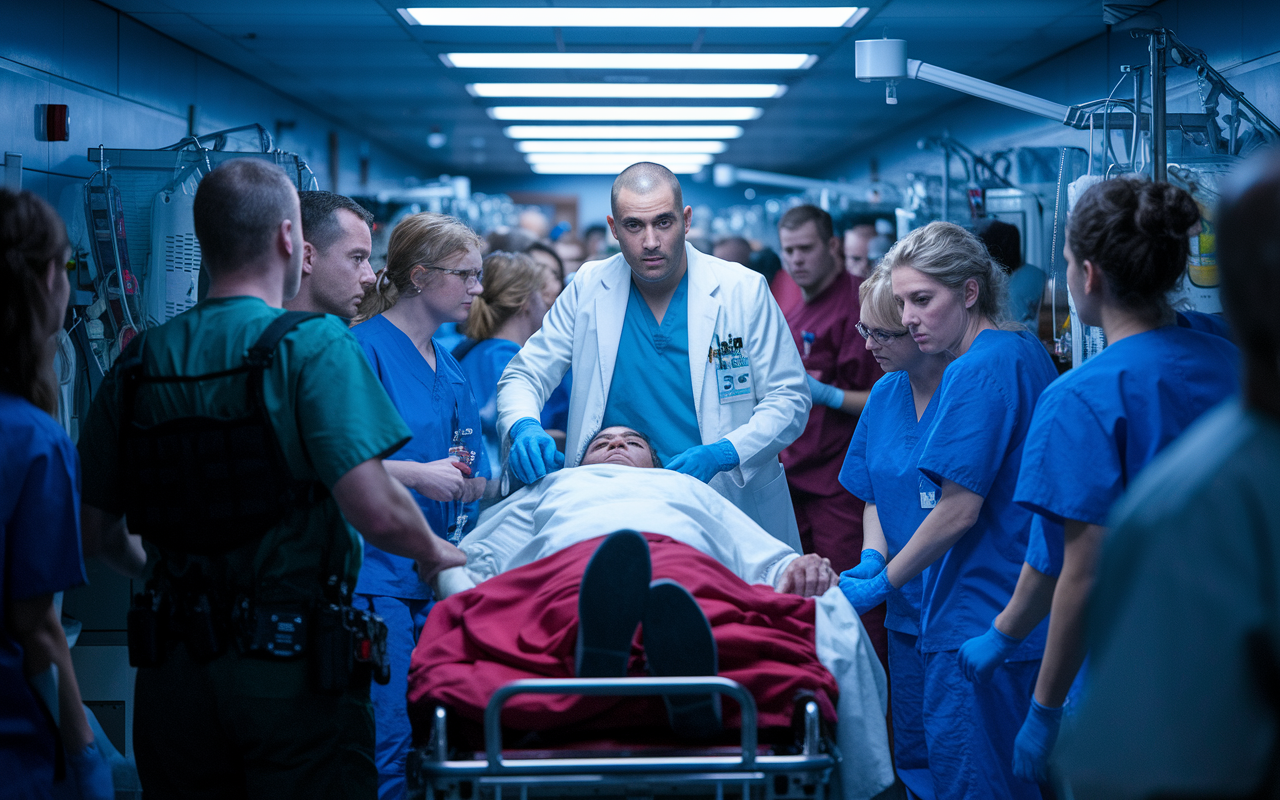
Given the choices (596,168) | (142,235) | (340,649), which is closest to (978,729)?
(340,649)

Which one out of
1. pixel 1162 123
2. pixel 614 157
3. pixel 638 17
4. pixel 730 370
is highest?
pixel 614 157

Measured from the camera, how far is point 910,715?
264cm

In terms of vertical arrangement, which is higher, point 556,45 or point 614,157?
point 614,157

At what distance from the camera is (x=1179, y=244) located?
167cm

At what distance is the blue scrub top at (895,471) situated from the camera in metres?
2.56

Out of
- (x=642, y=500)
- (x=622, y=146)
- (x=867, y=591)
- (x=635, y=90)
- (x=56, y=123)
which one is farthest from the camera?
(x=622, y=146)

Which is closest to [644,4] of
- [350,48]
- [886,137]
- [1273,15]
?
[350,48]

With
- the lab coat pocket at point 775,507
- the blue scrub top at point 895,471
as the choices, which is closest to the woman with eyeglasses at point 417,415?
the lab coat pocket at point 775,507

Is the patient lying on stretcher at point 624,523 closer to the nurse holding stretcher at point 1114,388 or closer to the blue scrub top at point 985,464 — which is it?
the blue scrub top at point 985,464

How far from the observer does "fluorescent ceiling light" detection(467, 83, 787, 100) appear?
7.20 metres

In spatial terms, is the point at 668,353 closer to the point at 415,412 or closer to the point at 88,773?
the point at 415,412

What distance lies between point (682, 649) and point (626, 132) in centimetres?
835

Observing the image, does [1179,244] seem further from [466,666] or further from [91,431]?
[91,431]

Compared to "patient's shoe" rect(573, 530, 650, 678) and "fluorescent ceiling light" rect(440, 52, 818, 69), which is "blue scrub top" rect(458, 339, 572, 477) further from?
"fluorescent ceiling light" rect(440, 52, 818, 69)
